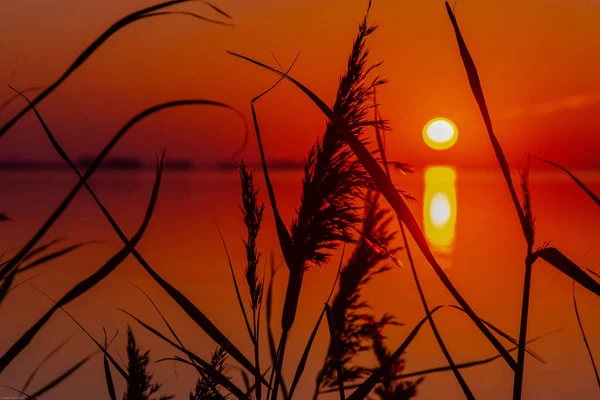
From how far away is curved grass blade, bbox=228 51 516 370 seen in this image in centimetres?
122

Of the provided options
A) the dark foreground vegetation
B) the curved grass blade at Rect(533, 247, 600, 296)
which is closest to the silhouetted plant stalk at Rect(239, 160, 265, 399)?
the dark foreground vegetation

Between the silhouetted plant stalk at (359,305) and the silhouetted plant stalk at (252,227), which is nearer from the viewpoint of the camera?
the silhouetted plant stalk at (252,227)

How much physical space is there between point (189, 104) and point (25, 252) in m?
0.37

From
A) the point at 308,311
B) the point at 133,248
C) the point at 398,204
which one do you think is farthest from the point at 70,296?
the point at 308,311

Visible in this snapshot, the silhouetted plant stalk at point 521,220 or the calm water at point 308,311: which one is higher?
the calm water at point 308,311

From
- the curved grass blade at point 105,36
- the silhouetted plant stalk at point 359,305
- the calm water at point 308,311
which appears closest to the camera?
the curved grass blade at point 105,36

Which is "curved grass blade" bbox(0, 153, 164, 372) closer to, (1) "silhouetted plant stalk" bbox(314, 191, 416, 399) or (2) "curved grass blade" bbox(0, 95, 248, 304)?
(2) "curved grass blade" bbox(0, 95, 248, 304)

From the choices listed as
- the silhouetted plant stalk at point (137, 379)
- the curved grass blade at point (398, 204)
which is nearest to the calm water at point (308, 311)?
the silhouetted plant stalk at point (137, 379)

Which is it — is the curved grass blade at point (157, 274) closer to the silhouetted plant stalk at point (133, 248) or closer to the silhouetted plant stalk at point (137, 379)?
the silhouetted plant stalk at point (133, 248)

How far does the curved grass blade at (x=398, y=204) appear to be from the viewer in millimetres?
1218

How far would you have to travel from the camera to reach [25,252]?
1.31 m

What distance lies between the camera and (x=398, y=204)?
1.22 metres

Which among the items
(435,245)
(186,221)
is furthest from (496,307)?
(186,221)

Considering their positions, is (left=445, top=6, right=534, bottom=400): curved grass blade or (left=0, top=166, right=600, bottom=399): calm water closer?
(left=445, top=6, right=534, bottom=400): curved grass blade
